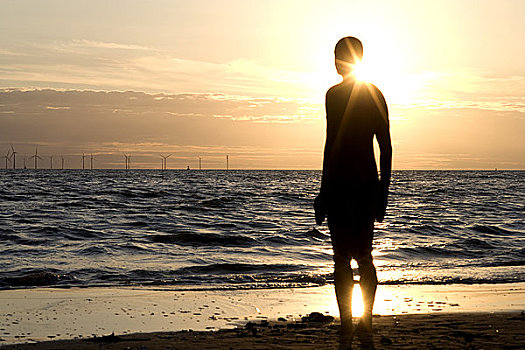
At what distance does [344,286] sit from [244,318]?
7.26 ft

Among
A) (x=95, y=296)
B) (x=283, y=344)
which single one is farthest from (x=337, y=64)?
(x=95, y=296)

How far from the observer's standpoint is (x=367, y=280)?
547cm

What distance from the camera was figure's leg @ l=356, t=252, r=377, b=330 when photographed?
5391 millimetres

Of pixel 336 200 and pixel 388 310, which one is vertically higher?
pixel 336 200

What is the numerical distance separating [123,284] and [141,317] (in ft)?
11.5

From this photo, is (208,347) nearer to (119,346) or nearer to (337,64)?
(119,346)

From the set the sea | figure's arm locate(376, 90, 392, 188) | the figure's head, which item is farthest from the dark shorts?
the sea

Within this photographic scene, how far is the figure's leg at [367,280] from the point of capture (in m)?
5.39

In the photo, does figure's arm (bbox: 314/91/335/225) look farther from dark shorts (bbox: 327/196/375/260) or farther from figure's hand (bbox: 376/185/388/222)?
figure's hand (bbox: 376/185/388/222)

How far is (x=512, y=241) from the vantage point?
61.7 feet

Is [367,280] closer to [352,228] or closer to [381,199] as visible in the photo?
[352,228]

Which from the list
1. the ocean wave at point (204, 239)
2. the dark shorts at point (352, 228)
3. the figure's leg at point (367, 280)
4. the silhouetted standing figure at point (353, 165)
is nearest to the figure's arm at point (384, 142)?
the silhouetted standing figure at point (353, 165)

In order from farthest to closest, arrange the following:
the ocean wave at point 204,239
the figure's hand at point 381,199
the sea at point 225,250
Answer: the ocean wave at point 204,239 < the sea at point 225,250 < the figure's hand at point 381,199

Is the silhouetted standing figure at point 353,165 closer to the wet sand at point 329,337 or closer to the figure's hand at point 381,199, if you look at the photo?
the figure's hand at point 381,199
